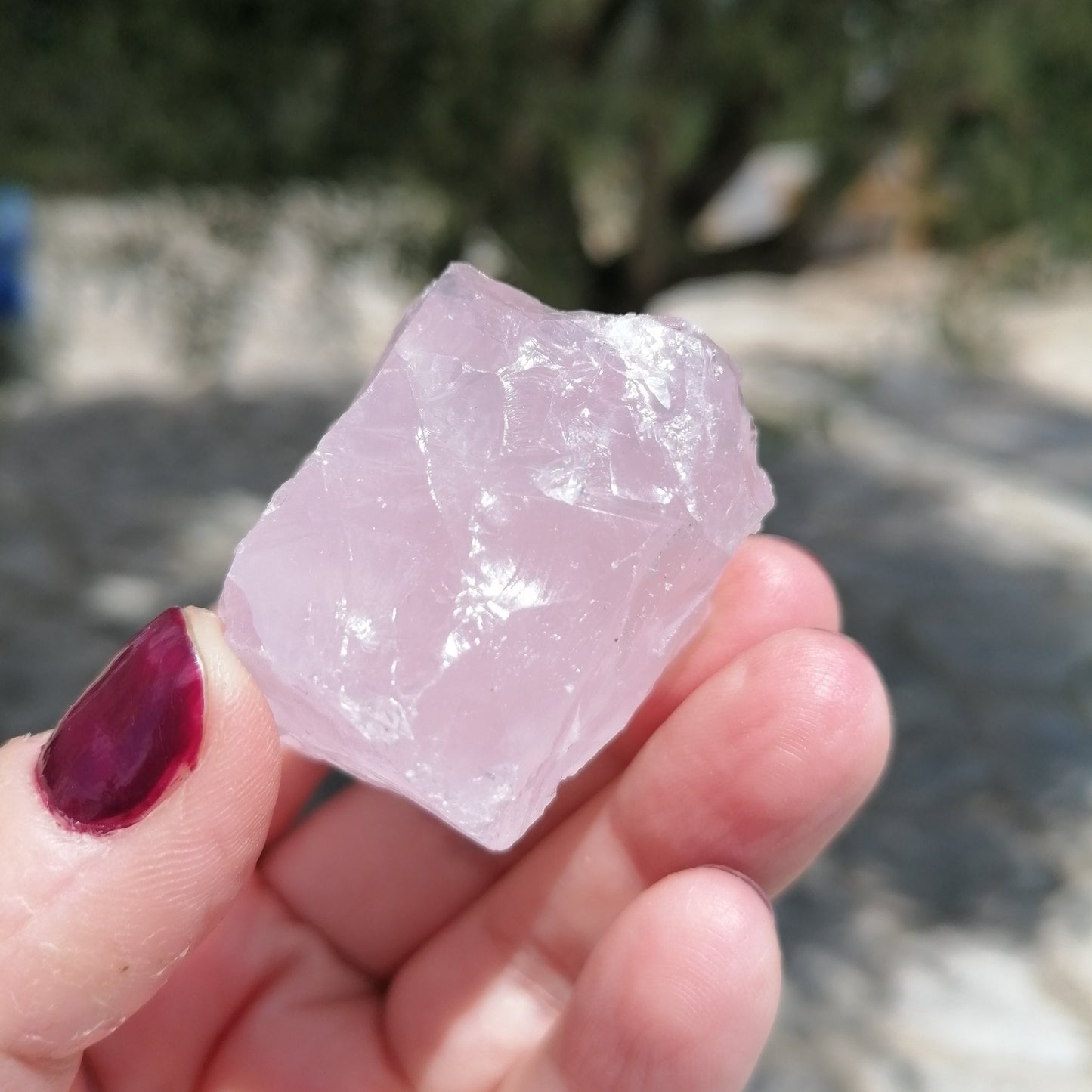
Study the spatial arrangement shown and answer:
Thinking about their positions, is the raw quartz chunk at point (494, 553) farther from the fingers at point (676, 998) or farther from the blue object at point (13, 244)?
the blue object at point (13, 244)

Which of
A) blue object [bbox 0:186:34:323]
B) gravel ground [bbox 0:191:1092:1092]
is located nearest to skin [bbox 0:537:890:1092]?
gravel ground [bbox 0:191:1092:1092]

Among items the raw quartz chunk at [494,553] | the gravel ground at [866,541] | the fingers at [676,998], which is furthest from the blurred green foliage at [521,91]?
the fingers at [676,998]

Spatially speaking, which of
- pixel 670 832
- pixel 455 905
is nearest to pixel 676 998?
pixel 670 832

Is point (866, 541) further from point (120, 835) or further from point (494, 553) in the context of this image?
point (120, 835)

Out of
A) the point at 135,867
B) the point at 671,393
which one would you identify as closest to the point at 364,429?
the point at 671,393

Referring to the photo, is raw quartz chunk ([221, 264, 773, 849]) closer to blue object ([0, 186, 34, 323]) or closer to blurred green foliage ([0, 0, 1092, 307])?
blurred green foliage ([0, 0, 1092, 307])

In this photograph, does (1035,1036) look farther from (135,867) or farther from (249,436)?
(249,436)
